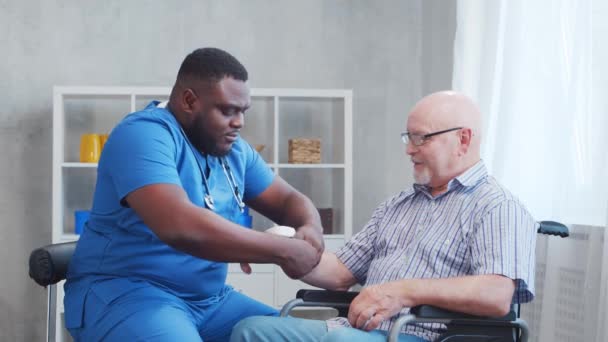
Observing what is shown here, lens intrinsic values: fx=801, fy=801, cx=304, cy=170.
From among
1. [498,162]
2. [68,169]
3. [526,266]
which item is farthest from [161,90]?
[526,266]

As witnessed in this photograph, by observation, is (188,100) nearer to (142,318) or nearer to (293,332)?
(142,318)

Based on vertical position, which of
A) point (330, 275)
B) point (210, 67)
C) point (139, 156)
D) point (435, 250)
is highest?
point (210, 67)

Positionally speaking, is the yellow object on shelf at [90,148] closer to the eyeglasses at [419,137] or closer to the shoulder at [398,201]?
the shoulder at [398,201]

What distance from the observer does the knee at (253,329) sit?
194cm

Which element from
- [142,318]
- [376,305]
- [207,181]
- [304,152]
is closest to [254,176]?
[207,181]

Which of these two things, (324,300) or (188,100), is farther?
(324,300)

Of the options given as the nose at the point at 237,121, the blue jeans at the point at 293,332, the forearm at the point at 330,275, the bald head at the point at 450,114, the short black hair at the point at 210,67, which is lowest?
the blue jeans at the point at 293,332

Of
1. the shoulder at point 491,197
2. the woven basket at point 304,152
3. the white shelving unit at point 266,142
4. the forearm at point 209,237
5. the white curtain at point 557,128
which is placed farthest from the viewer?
the woven basket at point 304,152

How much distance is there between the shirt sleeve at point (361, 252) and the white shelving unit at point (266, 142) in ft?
5.56

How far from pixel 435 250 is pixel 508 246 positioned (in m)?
0.21

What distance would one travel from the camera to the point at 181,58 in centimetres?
455

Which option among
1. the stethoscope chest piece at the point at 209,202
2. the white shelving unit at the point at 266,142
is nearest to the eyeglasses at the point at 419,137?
the stethoscope chest piece at the point at 209,202

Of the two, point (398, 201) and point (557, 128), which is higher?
point (557, 128)

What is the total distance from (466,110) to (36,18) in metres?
3.13
